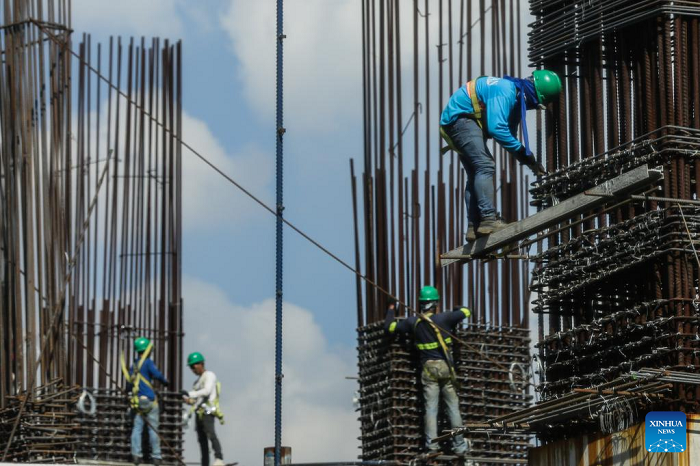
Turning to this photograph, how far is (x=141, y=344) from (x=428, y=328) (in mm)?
5045

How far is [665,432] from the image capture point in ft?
48.8

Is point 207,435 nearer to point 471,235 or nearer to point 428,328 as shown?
point 428,328

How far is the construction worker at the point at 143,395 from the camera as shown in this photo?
2381cm

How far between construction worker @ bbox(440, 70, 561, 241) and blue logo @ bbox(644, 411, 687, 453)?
2.27 m

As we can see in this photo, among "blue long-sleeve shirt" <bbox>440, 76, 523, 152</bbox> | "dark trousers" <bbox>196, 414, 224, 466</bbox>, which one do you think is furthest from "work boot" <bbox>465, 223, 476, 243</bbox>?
"dark trousers" <bbox>196, 414, 224, 466</bbox>

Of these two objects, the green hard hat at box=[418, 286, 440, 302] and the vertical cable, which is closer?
the vertical cable

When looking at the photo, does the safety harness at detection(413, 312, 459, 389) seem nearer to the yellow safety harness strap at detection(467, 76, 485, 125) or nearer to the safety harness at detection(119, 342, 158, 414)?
the safety harness at detection(119, 342, 158, 414)

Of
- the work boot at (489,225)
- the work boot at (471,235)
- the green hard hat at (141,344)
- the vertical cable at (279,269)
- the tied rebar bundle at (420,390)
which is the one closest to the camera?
the vertical cable at (279,269)

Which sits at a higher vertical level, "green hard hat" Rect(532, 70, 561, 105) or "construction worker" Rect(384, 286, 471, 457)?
"green hard hat" Rect(532, 70, 561, 105)

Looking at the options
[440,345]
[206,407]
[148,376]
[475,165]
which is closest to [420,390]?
[440,345]

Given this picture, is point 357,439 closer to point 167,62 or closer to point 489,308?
point 489,308

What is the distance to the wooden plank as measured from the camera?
14.0m

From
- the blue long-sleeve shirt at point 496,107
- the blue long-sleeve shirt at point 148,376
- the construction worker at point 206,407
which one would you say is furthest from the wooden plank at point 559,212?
the blue long-sleeve shirt at point 148,376

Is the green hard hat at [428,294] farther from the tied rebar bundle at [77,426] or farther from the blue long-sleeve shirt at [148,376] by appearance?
the blue long-sleeve shirt at [148,376]
